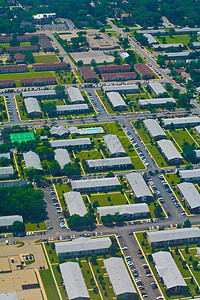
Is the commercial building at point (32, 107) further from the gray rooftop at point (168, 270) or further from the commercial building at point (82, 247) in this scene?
the gray rooftop at point (168, 270)

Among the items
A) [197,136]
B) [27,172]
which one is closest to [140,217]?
[27,172]

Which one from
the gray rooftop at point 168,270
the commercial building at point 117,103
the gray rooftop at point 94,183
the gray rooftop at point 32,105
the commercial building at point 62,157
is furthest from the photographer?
the commercial building at point 117,103

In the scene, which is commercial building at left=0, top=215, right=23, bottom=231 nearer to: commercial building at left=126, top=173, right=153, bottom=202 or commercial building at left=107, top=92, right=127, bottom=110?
commercial building at left=126, top=173, right=153, bottom=202

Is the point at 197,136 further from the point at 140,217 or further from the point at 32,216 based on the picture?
the point at 32,216

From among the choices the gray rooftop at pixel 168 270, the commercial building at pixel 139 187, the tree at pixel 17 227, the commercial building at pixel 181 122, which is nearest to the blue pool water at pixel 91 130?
the commercial building at pixel 181 122

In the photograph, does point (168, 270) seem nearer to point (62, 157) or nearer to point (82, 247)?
point (82, 247)
